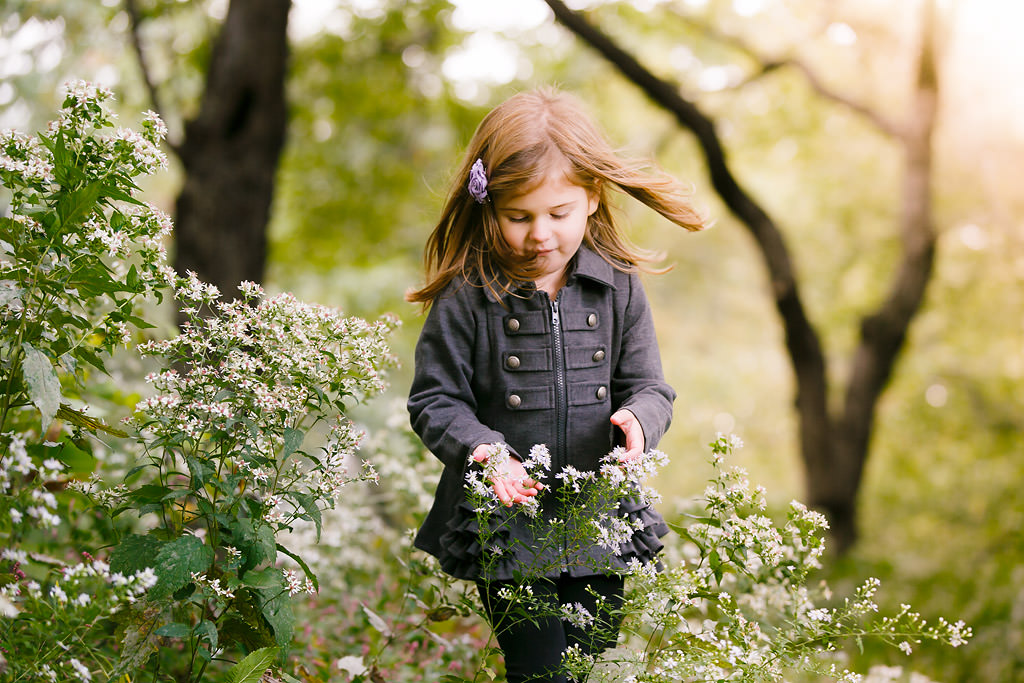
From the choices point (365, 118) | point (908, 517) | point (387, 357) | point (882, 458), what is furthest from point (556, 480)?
point (882, 458)

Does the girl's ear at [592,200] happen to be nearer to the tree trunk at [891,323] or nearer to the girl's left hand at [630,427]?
the girl's left hand at [630,427]

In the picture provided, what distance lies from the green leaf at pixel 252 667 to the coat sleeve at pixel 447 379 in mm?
604

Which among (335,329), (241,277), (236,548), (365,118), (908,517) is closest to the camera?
(236,548)

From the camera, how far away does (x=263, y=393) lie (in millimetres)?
1959

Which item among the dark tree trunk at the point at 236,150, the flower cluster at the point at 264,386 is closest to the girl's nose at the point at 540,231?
the flower cluster at the point at 264,386

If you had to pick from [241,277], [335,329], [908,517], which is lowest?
[335,329]

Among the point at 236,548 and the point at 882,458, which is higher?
the point at 882,458

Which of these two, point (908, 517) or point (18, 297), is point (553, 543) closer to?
point (18, 297)

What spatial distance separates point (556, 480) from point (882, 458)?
1365 cm

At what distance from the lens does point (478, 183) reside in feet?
7.55

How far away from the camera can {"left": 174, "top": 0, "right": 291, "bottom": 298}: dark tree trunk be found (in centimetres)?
471

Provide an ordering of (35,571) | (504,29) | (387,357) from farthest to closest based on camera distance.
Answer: (504,29)
(35,571)
(387,357)

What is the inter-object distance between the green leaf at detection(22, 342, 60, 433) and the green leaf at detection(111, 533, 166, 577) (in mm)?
341

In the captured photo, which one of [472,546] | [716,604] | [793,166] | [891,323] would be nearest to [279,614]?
[472,546]
